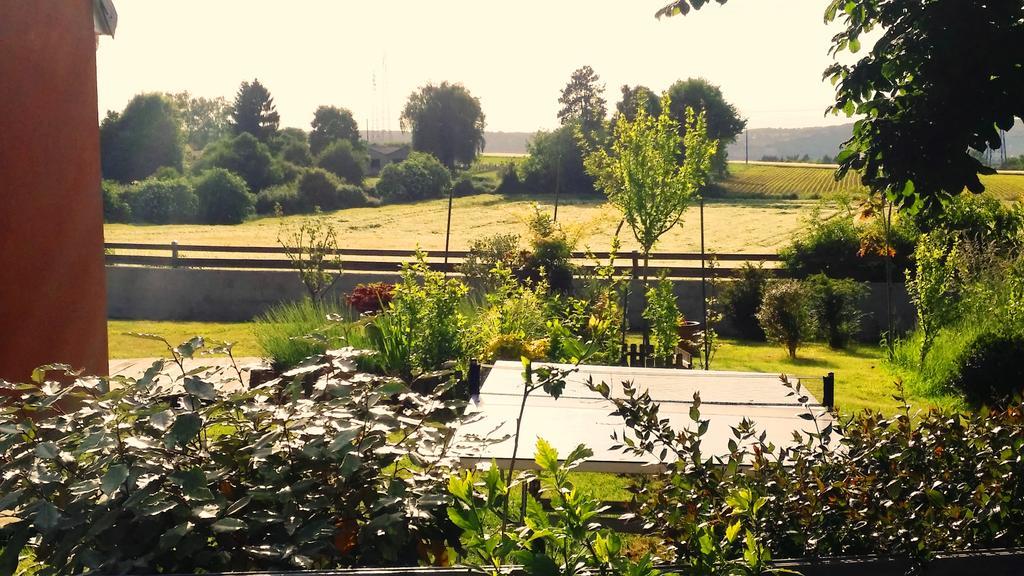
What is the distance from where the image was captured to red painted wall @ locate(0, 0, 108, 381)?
575 centimetres

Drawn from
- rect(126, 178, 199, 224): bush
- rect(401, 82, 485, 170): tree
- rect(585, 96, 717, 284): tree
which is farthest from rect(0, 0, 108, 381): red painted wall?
rect(401, 82, 485, 170): tree

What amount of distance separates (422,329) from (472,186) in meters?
39.9

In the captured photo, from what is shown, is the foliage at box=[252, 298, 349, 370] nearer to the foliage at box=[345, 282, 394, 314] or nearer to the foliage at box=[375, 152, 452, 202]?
the foliage at box=[345, 282, 394, 314]

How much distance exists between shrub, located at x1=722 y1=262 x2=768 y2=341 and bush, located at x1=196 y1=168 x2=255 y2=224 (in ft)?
109

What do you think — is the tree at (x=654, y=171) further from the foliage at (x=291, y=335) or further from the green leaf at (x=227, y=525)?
the green leaf at (x=227, y=525)

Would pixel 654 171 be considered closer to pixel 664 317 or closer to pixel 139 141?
pixel 664 317

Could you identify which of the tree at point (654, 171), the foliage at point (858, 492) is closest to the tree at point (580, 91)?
the tree at point (654, 171)


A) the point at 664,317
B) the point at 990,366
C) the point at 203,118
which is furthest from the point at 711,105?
the point at 664,317

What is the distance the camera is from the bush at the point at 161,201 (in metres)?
42.0

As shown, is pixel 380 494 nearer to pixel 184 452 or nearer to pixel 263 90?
pixel 184 452

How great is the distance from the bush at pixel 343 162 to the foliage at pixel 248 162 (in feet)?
8.72

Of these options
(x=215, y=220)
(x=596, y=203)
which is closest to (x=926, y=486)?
(x=596, y=203)

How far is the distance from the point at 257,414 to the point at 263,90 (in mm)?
67326

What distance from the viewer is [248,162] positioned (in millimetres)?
49719
